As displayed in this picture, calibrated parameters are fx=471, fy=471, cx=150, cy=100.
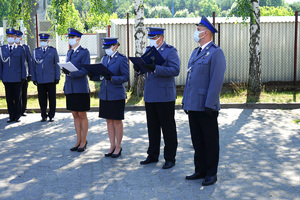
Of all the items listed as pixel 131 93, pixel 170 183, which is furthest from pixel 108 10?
pixel 170 183

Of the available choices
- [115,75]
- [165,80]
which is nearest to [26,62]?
[115,75]

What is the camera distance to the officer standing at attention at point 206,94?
5.61 metres

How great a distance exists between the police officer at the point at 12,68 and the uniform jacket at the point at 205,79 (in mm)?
5823

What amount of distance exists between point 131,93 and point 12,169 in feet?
24.2

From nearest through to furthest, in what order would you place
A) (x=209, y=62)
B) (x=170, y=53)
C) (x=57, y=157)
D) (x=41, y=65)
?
(x=209, y=62), (x=170, y=53), (x=57, y=157), (x=41, y=65)

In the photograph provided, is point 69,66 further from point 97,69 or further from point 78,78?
point 97,69

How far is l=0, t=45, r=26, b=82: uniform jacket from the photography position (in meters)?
10.6

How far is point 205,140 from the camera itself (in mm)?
5855

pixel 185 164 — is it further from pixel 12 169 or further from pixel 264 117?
pixel 264 117

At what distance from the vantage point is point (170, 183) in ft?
19.5

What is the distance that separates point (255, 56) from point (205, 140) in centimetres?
825

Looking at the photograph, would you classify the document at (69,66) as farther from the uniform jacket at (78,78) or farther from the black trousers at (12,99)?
the black trousers at (12,99)

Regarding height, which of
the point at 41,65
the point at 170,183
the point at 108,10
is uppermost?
the point at 108,10

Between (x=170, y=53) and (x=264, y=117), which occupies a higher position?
(x=170, y=53)
